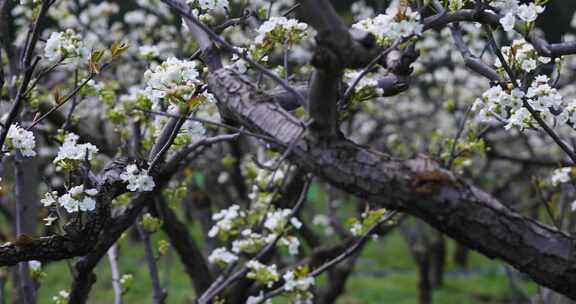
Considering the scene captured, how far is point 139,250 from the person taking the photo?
13156 millimetres

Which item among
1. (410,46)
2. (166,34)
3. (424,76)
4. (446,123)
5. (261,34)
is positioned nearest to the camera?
(410,46)

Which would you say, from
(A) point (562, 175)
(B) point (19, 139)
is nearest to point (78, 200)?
(B) point (19, 139)

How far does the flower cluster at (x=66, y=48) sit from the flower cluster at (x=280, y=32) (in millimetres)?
582

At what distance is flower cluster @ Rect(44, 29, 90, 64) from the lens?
2.14 m

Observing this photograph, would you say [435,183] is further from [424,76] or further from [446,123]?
[446,123]

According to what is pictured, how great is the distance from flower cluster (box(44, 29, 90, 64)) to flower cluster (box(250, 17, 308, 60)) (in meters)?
0.58

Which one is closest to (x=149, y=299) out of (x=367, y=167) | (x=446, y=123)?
(x=446, y=123)

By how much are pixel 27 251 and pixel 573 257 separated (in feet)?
5.30

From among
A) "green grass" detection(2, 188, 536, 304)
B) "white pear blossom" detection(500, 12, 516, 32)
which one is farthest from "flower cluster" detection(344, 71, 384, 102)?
"green grass" detection(2, 188, 536, 304)

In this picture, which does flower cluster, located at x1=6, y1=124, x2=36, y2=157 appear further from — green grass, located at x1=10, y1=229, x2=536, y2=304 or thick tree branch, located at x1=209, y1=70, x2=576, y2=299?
green grass, located at x1=10, y1=229, x2=536, y2=304

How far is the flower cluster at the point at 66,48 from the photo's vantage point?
2.14 meters

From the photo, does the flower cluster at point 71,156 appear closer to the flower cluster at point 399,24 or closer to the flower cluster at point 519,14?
the flower cluster at point 399,24

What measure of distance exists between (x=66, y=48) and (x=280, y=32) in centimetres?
70

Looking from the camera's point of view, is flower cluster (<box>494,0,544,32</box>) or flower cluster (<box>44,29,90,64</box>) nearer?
flower cluster (<box>494,0,544,32</box>)
